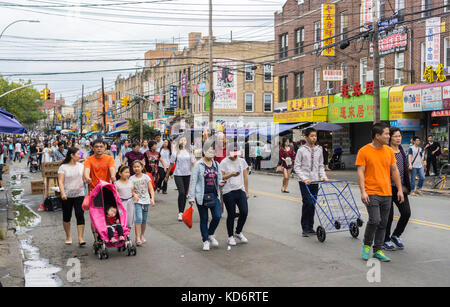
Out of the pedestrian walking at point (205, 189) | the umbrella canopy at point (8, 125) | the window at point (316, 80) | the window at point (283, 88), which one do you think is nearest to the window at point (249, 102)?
the window at point (283, 88)

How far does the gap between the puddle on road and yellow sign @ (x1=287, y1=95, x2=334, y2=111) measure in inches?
841

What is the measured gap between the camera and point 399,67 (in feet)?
85.2

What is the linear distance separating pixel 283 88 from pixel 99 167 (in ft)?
99.6

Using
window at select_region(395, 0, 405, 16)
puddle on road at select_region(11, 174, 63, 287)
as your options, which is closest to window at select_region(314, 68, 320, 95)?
window at select_region(395, 0, 405, 16)

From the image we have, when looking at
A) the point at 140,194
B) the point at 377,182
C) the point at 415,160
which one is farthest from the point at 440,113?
the point at 140,194

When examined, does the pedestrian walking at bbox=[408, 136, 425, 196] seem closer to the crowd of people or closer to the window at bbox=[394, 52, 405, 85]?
the crowd of people

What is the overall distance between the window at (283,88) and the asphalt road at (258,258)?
89.3ft

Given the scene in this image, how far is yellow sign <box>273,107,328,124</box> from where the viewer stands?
31.1 m

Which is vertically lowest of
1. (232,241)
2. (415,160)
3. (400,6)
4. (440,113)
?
(232,241)

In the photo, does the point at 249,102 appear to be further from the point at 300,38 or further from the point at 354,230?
the point at 354,230

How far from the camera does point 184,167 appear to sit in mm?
11734
